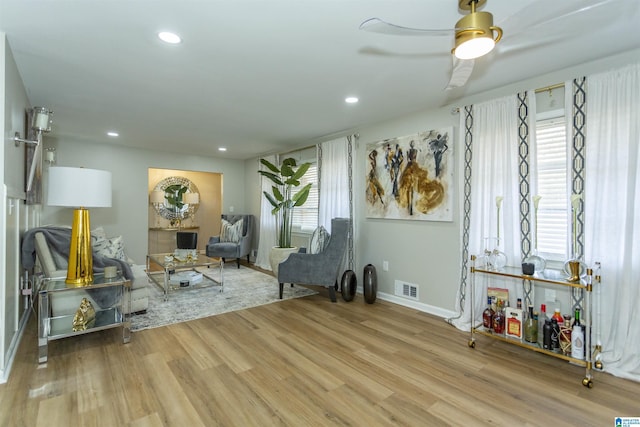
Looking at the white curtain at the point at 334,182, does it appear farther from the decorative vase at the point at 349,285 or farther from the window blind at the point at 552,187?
the window blind at the point at 552,187

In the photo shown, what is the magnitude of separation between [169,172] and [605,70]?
24.9 ft

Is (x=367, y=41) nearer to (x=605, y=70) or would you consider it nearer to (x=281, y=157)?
(x=605, y=70)

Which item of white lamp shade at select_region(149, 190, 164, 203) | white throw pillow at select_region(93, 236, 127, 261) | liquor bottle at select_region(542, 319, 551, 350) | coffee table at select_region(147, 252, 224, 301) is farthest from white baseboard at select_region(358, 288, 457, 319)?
white lamp shade at select_region(149, 190, 164, 203)

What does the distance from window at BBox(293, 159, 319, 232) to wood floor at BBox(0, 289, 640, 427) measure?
2.55 m

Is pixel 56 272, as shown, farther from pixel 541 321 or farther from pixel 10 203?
pixel 541 321

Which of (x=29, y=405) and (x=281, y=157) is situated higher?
(x=281, y=157)

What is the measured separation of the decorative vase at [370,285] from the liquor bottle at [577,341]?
78.4 inches

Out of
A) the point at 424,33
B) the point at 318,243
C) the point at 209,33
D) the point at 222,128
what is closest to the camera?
the point at 424,33

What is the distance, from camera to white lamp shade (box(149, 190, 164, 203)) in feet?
22.9

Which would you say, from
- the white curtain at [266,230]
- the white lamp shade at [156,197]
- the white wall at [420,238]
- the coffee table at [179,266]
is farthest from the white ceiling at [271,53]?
the white lamp shade at [156,197]

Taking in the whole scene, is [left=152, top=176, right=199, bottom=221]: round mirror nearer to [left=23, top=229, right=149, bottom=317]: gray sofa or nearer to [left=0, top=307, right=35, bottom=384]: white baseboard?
[left=0, top=307, right=35, bottom=384]: white baseboard

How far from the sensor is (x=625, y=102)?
226 centimetres

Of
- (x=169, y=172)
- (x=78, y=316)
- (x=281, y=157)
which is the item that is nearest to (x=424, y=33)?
(x=78, y=316)

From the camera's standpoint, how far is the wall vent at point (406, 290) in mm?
3713
